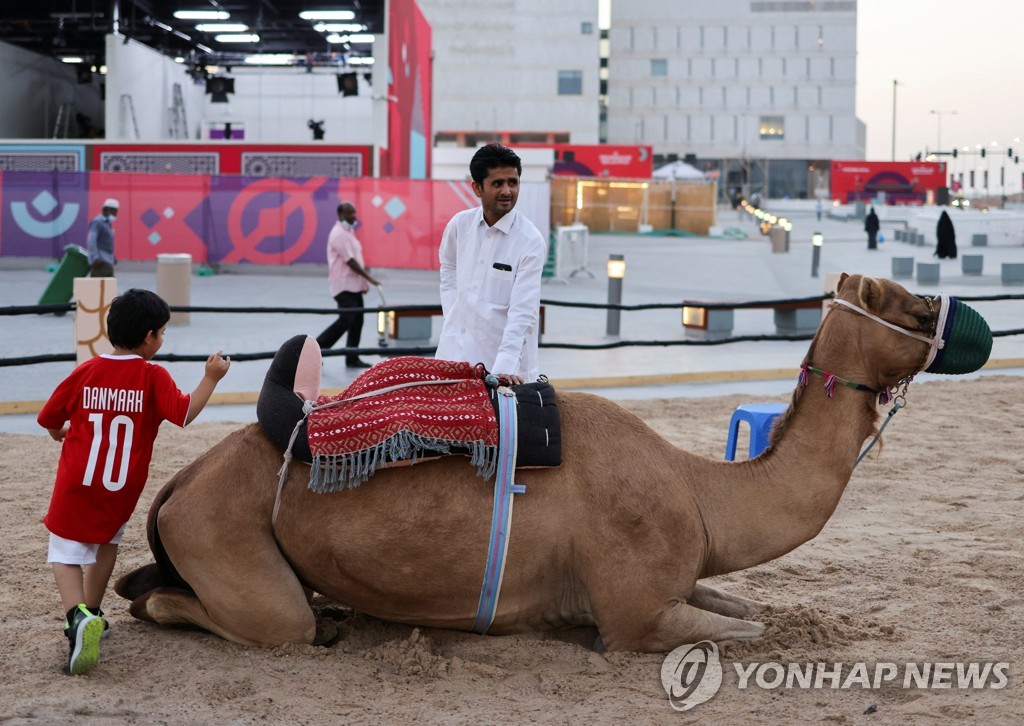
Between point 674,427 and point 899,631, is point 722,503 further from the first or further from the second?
point 674,427

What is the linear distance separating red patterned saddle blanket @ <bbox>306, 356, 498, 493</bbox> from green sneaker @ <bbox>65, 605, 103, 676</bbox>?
0.86 m

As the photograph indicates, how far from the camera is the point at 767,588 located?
5.30 m

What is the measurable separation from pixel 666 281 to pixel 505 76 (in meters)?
52.5

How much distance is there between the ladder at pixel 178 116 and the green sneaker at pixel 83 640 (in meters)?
31.6

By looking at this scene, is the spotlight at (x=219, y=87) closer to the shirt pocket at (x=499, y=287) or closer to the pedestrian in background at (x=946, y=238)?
the pedestrian in background at (x=946, y=238)

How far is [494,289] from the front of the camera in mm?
5145

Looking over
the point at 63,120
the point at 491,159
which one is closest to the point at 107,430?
the point at 491,159

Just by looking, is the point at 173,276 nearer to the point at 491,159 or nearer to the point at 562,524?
the point at 491,159

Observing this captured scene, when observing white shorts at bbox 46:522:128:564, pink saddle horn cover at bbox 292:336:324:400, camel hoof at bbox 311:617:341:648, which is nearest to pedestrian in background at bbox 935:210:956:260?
pink saddle horn cover at bbox 292:336:324:400

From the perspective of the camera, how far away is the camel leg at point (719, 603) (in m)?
4.58

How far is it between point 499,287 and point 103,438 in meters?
1.81

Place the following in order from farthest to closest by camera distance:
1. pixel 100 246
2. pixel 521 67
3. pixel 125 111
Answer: pixel 521 67
pixel 125 111
pixel 100 246

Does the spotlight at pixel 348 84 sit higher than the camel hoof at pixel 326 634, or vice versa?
the spotlight at pixel 348 84

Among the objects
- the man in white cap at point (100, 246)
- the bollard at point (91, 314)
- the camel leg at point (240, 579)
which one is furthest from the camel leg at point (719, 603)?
the man in white cap at point (100, 246)
